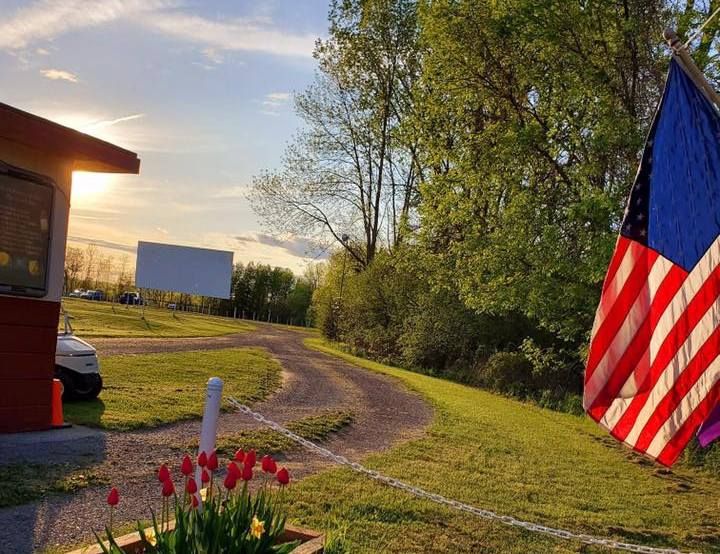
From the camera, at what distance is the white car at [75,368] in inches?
403

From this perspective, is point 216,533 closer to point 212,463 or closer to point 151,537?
point 212,463

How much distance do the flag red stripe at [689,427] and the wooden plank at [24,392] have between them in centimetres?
708

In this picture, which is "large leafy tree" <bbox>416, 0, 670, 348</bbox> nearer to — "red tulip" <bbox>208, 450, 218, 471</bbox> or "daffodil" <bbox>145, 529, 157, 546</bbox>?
"red tulip" <bbox>208, 450, 218, 471</bbox>

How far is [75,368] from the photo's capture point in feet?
33.8

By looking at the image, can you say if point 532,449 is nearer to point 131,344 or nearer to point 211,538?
point 211,538

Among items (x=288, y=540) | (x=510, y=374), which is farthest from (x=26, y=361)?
(x=510, y=374)

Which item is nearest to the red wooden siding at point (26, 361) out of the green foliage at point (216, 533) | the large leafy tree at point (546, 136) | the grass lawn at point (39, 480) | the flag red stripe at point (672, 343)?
the grass lawn at point (39, 480)

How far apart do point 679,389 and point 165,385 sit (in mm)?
11279

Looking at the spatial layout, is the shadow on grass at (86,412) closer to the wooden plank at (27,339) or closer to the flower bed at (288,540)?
the wooden plank at (27,339)

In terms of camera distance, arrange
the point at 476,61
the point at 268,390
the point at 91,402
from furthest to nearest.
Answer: the point at 476,61, the point at 268,390, the point at 91,402

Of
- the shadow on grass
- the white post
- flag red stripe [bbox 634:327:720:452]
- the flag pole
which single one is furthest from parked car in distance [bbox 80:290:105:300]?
the flag pole

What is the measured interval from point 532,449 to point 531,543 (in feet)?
17.5

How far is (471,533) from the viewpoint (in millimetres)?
6117

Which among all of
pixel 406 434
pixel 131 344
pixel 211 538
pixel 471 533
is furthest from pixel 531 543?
pixel 131 344
